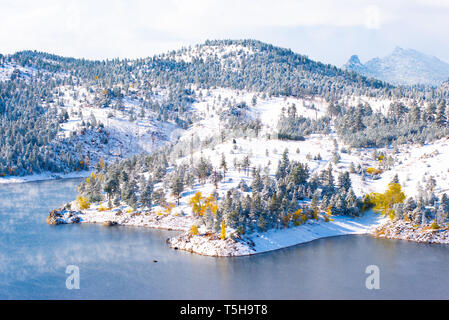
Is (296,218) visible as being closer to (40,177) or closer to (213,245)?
(213,245)

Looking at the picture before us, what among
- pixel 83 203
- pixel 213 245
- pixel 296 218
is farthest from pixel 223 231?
pixel 83 203

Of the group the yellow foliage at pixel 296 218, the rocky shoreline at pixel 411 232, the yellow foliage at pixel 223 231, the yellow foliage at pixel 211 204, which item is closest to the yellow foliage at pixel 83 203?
the yellow foliage at pixel 211 204

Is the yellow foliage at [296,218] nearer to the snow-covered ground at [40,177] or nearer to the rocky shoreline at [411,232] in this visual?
the rocky shoreline at [411,232]

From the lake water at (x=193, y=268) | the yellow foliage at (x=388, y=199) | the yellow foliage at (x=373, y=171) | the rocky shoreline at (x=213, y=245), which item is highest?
the yellow foliage at (x=373, y=171)

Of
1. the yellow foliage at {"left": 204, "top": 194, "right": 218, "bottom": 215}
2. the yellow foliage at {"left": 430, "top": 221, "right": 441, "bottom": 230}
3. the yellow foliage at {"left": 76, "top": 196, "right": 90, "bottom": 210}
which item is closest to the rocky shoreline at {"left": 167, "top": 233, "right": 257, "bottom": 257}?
the yellow foliage at {"left": 204, "top": 194, "right": 218, "bottom": 215}

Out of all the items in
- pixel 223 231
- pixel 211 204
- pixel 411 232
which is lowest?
pixel 411 232

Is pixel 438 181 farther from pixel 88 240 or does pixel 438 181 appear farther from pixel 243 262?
pixel 88 240
